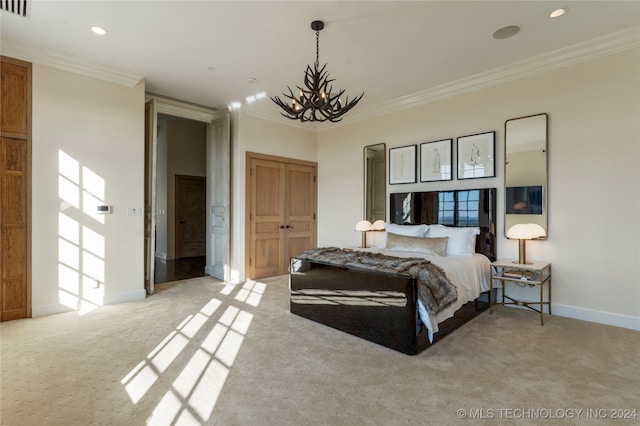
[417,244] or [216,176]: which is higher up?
[216,176]

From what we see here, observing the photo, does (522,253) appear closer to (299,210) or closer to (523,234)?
(523,234)

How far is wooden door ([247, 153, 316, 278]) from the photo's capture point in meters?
5.33

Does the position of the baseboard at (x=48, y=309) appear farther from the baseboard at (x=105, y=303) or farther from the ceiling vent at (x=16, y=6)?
the ceiling vent at (x=16, y=6)

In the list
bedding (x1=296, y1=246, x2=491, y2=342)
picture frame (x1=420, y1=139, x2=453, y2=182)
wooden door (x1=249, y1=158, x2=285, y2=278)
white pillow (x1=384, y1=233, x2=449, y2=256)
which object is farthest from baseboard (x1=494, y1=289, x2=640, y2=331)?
wooden door (x1=249, y1=158, x2=285, y2=278)

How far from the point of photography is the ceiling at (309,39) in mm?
2715

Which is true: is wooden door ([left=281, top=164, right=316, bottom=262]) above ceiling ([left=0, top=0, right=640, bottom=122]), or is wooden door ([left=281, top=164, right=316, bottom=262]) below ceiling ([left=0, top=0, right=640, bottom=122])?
below

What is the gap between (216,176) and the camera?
5.53 m

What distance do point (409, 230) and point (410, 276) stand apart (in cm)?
192

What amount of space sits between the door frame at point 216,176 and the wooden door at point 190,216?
88.7 inches

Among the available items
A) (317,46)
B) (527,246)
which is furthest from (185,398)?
(527,246)

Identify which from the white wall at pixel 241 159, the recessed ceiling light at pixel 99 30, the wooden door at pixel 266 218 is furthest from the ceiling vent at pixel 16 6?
the wooden door at pixel 266 218

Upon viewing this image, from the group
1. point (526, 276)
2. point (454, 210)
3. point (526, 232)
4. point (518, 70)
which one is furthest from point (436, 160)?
point (526, 276)

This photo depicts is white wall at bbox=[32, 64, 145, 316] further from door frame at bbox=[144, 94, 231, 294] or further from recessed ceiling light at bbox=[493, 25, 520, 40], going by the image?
recessed ceiling light at bbox=[493, 25, 520, 40]

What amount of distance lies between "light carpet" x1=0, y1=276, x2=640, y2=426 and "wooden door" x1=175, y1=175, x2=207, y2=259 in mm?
4376
